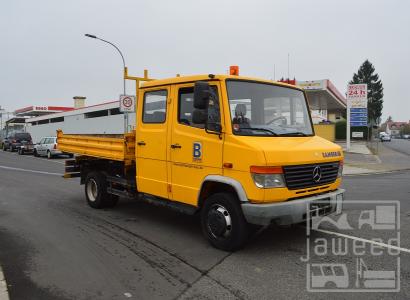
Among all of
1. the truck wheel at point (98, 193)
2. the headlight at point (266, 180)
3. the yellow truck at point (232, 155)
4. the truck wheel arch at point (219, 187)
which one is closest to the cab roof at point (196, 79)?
the yellow truck at point (232, 155)

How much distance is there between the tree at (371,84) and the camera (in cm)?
8676

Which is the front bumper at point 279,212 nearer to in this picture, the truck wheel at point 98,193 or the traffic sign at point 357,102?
the truck wheel at point 98,193

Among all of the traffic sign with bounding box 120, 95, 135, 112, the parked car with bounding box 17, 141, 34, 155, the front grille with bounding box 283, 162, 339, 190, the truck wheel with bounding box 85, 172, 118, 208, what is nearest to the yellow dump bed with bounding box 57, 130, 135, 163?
the truck wheel with bounding box 85, 172, 118, 208

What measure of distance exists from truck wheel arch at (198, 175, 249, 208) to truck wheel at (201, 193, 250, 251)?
0.38ft

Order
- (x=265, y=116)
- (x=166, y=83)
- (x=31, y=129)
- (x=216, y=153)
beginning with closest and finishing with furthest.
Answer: (x=216, y=153) → (x=265, y=116) → (x=166, y=83) → (x=31, y=129)

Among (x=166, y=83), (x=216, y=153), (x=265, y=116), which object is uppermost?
(x=166, y=83)

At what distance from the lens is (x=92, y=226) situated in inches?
277

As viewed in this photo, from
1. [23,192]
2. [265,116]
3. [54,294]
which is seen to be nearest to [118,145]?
[265,116]

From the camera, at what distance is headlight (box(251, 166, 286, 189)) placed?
498cm

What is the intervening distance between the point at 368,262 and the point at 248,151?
2.05 metres

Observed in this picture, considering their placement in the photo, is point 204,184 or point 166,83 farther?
point 166,83

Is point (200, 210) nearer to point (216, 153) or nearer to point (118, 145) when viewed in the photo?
point (216, 153)

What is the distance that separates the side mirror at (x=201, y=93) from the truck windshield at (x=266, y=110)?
356 mm

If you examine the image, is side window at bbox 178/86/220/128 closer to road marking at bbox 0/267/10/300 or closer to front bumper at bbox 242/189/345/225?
front bumper at bbox 242/189/345/225
